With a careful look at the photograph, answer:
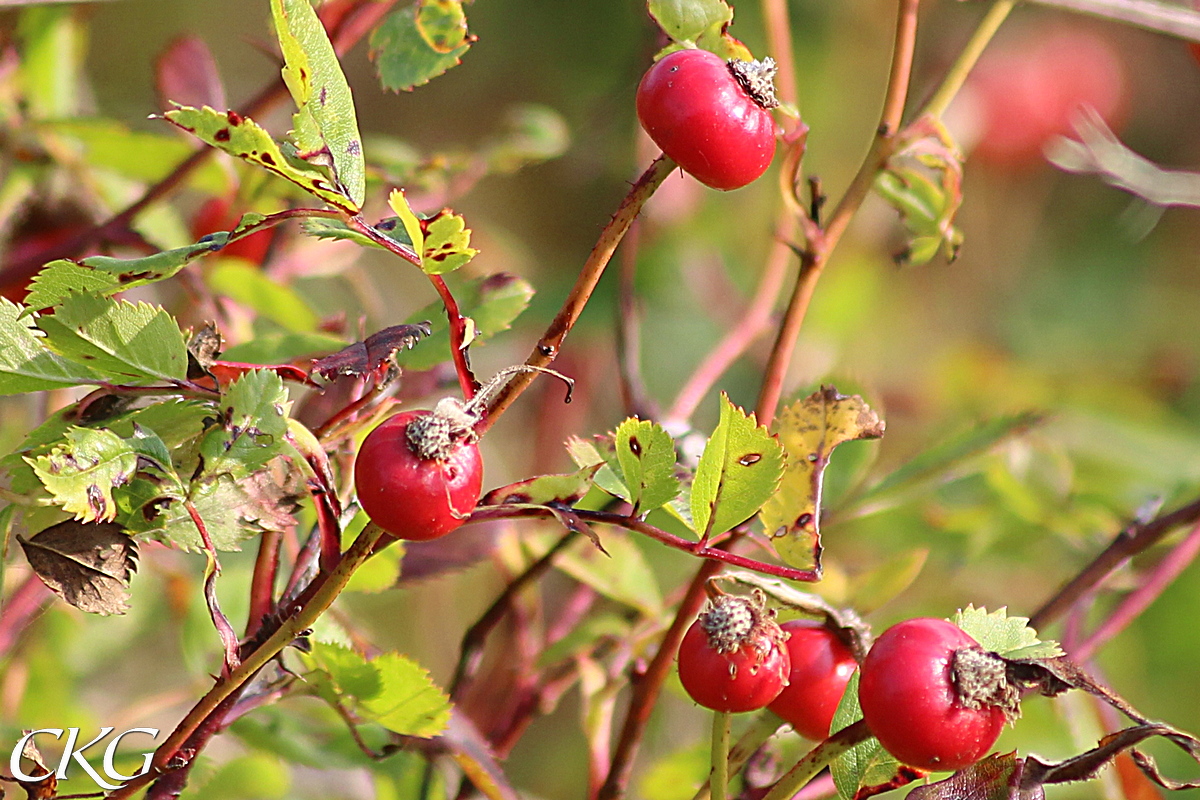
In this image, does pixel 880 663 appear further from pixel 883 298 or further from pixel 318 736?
pixel 883 298

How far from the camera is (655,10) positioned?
1.54ft

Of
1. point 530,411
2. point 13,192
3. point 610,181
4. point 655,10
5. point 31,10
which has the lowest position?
point 530,411

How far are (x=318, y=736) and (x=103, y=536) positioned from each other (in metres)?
0.32

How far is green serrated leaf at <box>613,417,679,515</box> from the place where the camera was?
0.44 m

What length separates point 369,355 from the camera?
1.37ft

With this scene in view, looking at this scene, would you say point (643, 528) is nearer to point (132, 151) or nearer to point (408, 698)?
point (408, 698)

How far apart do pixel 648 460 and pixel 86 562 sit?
221 mm

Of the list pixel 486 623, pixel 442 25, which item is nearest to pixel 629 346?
pixel 486 623

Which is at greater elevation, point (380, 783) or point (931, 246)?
point (931, 246)

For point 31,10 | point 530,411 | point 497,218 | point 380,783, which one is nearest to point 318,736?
point 380,783

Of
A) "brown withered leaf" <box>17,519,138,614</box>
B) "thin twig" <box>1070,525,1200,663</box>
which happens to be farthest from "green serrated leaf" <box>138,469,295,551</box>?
"thin twig" <box>1070,525,1200,663</box>

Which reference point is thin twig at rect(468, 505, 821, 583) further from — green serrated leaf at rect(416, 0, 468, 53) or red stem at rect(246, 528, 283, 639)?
green serrated leaf at rect(416, 0, 468, 53)

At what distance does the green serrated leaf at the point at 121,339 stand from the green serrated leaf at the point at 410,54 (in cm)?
19

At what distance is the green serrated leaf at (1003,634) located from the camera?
1.39ft
